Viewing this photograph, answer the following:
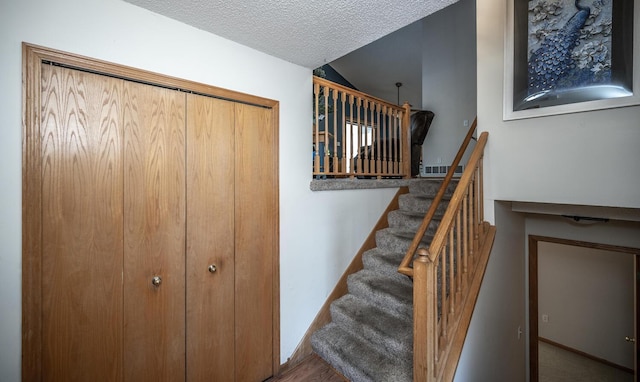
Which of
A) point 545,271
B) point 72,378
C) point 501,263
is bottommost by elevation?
point 545,271

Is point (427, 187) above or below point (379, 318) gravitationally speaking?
above

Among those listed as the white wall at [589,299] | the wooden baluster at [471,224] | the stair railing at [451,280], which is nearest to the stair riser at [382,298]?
the stair railing at [451,280]

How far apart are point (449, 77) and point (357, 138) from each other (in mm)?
2878

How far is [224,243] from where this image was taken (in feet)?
5.58

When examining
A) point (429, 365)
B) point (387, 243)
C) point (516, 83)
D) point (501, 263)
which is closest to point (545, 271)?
point (501, 263)

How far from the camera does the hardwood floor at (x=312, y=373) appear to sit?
193 centimetres

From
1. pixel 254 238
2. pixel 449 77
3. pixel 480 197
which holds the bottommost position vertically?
pixel 254 238

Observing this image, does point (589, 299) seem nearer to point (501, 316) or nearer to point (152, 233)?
point (501, 316)

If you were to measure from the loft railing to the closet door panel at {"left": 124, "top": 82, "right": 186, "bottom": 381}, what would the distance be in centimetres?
118

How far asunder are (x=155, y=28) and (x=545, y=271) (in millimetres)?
5676

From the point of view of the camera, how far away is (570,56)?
67.9 inches

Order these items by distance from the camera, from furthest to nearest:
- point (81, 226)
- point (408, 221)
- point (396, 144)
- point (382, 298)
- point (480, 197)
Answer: point (396, 144)
point (408, 221)
point (382, 298)
point (480, 197)
point (81, 226)

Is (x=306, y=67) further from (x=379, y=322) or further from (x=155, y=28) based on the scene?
(x=379, y=322)

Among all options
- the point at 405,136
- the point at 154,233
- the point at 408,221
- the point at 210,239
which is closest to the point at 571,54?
the point at 405,136
